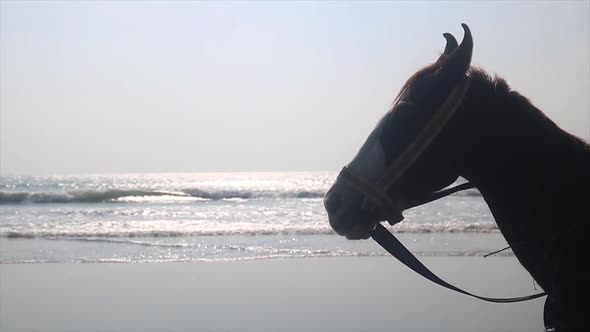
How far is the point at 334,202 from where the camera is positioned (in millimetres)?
2217

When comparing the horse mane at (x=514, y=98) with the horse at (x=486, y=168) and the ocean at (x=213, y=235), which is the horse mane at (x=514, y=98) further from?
the ocean at (x=213, y=235)

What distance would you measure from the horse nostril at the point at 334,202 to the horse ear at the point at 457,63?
1.77 ft

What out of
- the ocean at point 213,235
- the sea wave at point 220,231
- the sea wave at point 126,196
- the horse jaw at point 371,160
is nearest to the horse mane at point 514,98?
the horse jaw at point 371,160

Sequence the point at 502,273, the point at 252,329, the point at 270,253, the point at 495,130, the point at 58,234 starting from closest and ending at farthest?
1. the point at 495,130
2. the point at 252,329
3. the point at 502,273
4. the point at 270,253
5. the point at 58,234

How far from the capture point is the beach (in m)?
6.75

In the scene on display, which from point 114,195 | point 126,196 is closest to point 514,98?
point 114,195

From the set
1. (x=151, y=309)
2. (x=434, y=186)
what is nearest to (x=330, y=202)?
(x=434, y=186)

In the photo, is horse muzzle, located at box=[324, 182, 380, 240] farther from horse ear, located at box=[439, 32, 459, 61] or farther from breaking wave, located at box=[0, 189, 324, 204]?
breaking wave, located at box=[0, 189, 324, 204]

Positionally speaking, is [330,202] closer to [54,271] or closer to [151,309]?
[151,309]

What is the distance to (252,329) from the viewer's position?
6.53m

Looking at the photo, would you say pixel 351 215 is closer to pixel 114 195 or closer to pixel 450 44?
pixel 450 44

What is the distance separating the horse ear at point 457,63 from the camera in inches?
80.3

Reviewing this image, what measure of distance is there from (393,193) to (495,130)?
41 cm

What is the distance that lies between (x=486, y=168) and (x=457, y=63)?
37 centimetres
